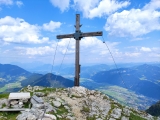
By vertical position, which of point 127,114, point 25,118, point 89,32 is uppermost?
point 89,32

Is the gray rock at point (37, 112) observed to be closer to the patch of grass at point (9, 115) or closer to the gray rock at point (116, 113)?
the patch of grass at point (9, 115)

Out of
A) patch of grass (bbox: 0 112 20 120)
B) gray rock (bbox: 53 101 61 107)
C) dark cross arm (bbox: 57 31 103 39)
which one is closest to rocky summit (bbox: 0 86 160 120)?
gray rock (bbox: 53 101 61 107)

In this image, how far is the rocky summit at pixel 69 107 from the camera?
542 inches

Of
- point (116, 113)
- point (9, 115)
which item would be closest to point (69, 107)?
point (116, 113)

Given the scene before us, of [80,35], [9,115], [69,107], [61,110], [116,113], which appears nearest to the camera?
[9,115]

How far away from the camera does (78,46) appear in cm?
2152

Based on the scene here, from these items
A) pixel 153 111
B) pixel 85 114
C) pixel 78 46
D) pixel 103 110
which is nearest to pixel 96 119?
pixel 85 114

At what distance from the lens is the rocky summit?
45.2 feet

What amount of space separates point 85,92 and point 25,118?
9.87m

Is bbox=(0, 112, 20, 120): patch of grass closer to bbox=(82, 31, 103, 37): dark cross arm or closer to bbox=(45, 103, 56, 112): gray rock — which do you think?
bbox=(45, 103, 56, 112): gray rock

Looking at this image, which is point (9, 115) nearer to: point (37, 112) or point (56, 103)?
point (37, 112)

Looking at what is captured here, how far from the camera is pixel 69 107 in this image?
16.7m

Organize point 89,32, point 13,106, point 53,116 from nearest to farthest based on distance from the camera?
point 53,116
point 13,106
point 89,32

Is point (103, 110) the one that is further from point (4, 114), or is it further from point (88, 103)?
point (4, 114)
